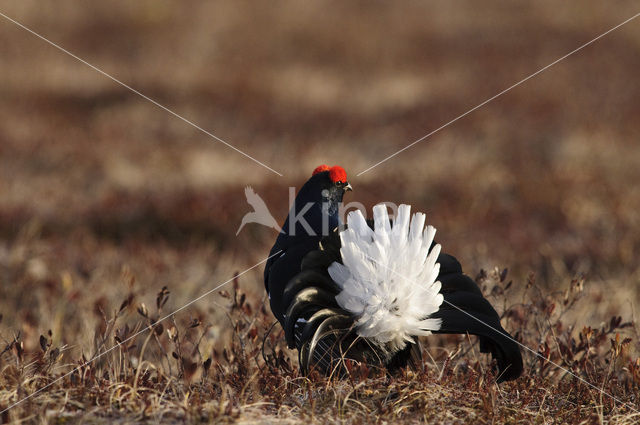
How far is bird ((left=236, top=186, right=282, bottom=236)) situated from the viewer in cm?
680

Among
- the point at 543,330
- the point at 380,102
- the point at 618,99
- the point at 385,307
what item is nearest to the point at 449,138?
the point at 380,102

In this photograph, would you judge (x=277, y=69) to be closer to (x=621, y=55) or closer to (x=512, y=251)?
(x=621, y=55)

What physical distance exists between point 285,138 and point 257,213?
332 cm

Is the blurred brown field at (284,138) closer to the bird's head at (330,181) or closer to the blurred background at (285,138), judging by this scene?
the blurred background at (285,138)

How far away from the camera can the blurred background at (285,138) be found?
→ 227 inches

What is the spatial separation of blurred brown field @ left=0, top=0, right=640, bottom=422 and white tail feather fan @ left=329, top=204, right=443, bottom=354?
81 centimetres

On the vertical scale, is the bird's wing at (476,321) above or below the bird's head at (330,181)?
below

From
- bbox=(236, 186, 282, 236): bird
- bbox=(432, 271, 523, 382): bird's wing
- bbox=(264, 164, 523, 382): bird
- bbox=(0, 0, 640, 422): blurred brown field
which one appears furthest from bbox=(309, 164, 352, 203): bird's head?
bbox=(236, 186, 282, 236): bird

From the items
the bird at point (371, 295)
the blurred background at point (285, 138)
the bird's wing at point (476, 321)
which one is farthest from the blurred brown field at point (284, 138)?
the bird's wing at point (476, 321)

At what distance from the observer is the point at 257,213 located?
7.30m

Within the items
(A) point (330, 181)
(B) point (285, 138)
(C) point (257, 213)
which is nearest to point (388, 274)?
(A) point (330, 181)

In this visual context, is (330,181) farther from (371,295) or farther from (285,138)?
(285,138)

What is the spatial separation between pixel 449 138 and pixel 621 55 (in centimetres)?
616

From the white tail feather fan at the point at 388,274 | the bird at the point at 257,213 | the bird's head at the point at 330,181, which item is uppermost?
the bird's head at the point at 330,181
